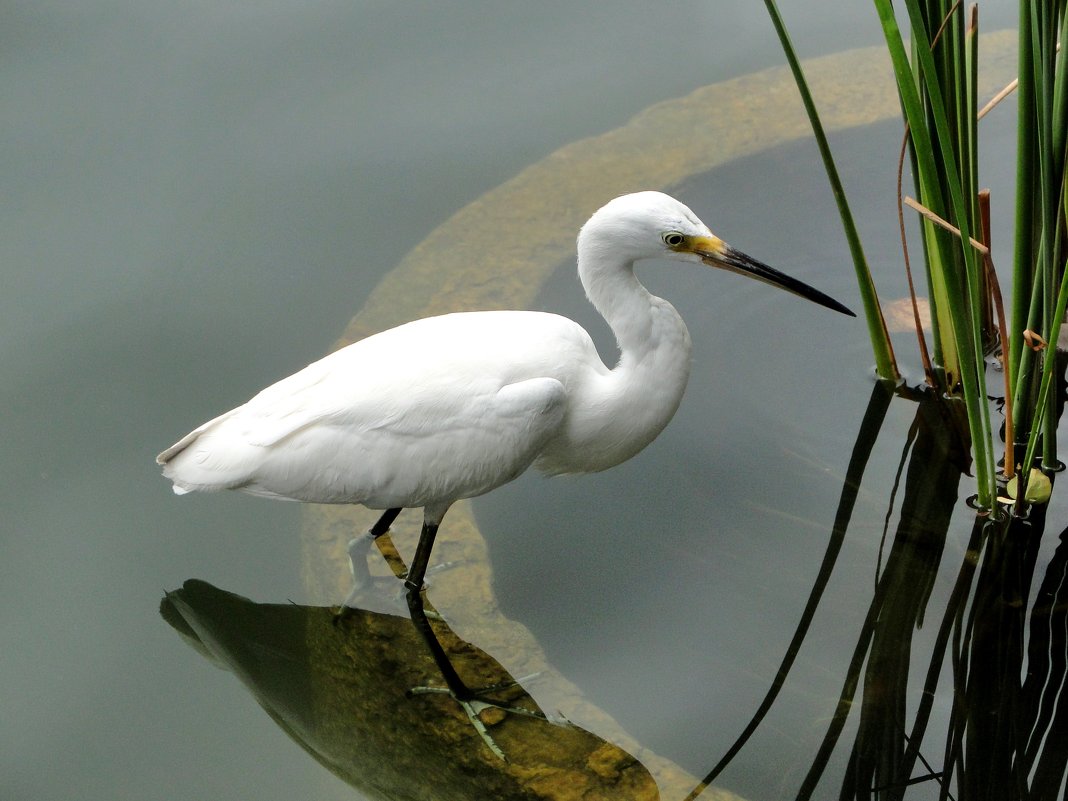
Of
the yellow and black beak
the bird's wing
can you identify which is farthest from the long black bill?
the bird's wing

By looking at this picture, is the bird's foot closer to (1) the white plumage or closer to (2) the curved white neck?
(1) the white plumage

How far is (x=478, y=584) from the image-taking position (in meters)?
2.54

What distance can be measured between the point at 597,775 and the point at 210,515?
1.24 meters

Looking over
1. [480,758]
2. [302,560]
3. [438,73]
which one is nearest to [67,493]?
[302,560]

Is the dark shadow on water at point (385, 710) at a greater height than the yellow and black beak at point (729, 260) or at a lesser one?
lesser

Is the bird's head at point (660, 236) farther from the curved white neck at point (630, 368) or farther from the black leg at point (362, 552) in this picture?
the black leg at point (362, 552)

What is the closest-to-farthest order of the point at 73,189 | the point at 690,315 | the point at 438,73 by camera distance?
the point at 690,315 → the point at 73,189 → the point at 438,73

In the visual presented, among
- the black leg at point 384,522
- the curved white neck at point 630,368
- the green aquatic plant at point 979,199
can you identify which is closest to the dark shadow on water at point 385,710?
the black leg at point 384,522

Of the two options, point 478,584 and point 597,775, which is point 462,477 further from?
point 597,775

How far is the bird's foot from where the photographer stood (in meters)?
2.23

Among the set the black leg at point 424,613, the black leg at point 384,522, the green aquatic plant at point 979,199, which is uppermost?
the green aquatic plant at point 979,199

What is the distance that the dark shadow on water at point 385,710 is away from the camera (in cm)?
215

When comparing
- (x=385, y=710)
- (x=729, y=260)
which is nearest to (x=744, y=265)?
(x=729, y=260)

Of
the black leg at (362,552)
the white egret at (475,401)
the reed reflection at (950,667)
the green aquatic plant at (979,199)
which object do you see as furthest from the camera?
the black leg at (362,552)
